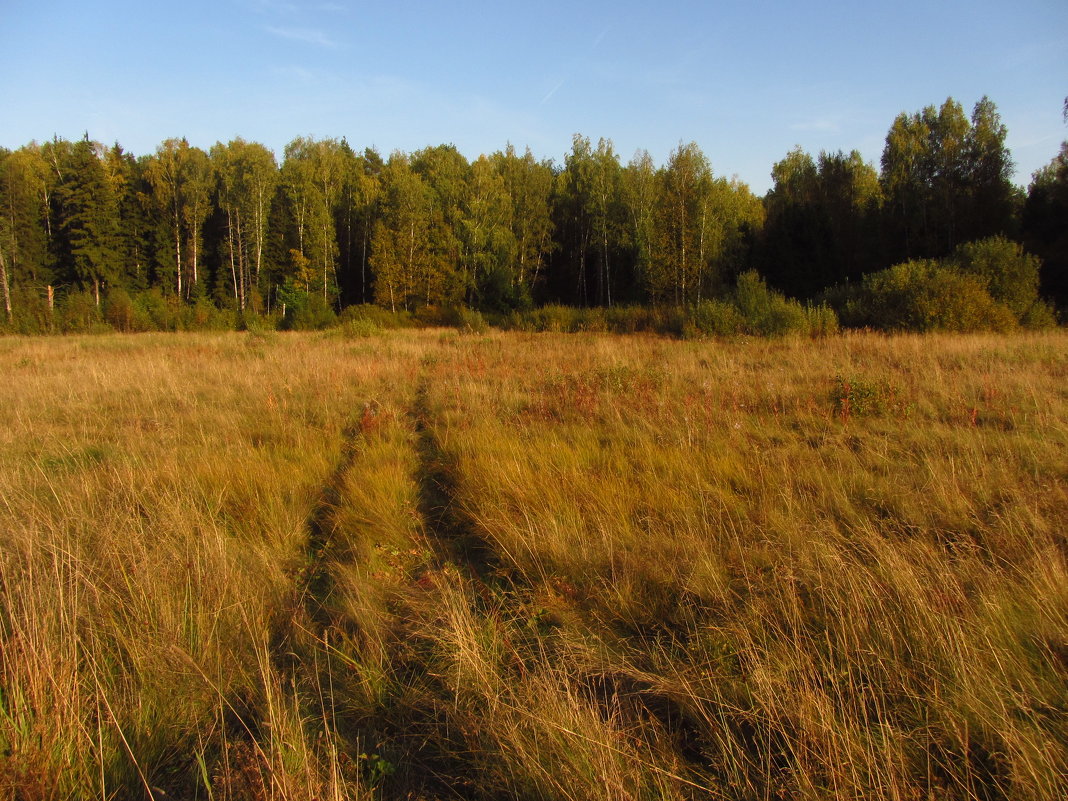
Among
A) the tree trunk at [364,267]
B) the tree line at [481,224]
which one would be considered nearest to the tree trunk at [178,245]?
the tree line at [481,224]

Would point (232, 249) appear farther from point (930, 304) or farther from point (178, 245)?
point (930, 304)

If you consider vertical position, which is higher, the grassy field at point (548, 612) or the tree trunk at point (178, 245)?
the tree trunk at point (178, 245)

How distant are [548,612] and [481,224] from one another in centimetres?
3472

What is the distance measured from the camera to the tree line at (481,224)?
28.4m

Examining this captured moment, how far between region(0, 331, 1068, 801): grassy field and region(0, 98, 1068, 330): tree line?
22.0 meters

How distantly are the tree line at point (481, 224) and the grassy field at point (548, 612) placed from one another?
22.0m

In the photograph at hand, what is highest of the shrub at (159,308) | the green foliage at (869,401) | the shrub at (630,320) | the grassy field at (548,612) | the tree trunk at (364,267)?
the tree trunk at (364,267)

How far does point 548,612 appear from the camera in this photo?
2.88 meters

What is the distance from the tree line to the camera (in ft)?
93.1

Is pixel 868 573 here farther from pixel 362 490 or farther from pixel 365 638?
pixel 362 490

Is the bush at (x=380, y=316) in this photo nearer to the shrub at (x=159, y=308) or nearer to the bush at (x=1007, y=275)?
the shrub at (x=159, y=308)

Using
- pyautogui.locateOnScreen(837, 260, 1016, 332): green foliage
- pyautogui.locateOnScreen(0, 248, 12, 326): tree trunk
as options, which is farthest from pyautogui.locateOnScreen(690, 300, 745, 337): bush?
pyautogui.locateOnScreen(0, 248, 12, 326): tree trunk

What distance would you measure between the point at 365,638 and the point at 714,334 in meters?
16.6

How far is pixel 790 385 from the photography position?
806 cm
